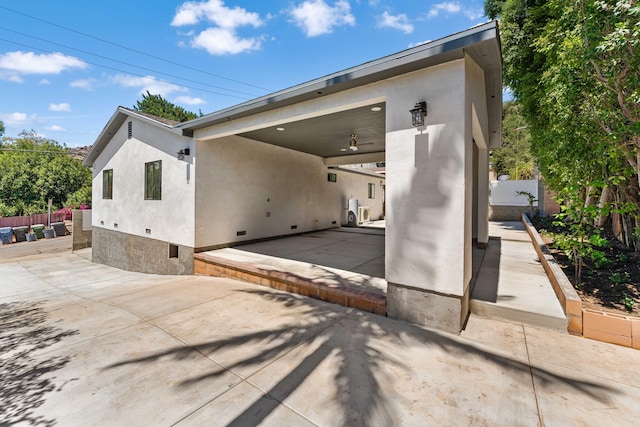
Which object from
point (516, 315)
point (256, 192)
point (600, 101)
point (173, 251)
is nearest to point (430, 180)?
point (516, 315)

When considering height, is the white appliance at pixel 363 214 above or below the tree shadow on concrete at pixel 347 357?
above

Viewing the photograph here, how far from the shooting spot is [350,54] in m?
10.1

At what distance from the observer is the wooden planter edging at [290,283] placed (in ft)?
12.8

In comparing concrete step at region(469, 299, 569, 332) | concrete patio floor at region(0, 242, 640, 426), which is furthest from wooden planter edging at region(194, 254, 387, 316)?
concrete step at region(469, 299, 569, 332)

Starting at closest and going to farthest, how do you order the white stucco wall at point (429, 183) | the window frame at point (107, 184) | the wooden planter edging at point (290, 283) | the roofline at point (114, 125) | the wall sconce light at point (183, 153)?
the white stucco wall at point (429, 183)
the wooden planter edging at point (290, 283)
the wall sconce light at point (183, 153)
the roofline at point (114, 125)
the window frame at point (107, 184)

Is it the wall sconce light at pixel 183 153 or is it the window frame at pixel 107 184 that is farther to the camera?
the window frame at pixel 107 184

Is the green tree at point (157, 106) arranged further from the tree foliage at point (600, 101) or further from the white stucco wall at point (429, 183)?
the tree foliage at point (600, 101)

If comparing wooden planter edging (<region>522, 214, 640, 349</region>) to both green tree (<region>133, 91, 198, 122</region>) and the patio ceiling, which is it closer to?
the patio ceiling

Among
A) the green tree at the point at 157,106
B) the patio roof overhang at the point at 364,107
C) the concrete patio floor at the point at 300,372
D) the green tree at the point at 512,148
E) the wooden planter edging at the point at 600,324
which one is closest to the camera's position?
the concrete patio floor at the point at 300,372

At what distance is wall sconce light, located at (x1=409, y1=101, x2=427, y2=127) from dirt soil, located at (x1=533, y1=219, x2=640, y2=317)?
3072 mm

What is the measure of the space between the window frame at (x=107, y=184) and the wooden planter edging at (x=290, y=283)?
704 centimetres

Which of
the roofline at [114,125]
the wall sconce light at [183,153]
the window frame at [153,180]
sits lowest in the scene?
the window frame at [153,180]

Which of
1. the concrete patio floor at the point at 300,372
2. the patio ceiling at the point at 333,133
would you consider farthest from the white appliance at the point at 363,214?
the concrete patio floor at the point at 300,372

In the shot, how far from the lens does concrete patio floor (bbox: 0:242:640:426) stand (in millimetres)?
2037
